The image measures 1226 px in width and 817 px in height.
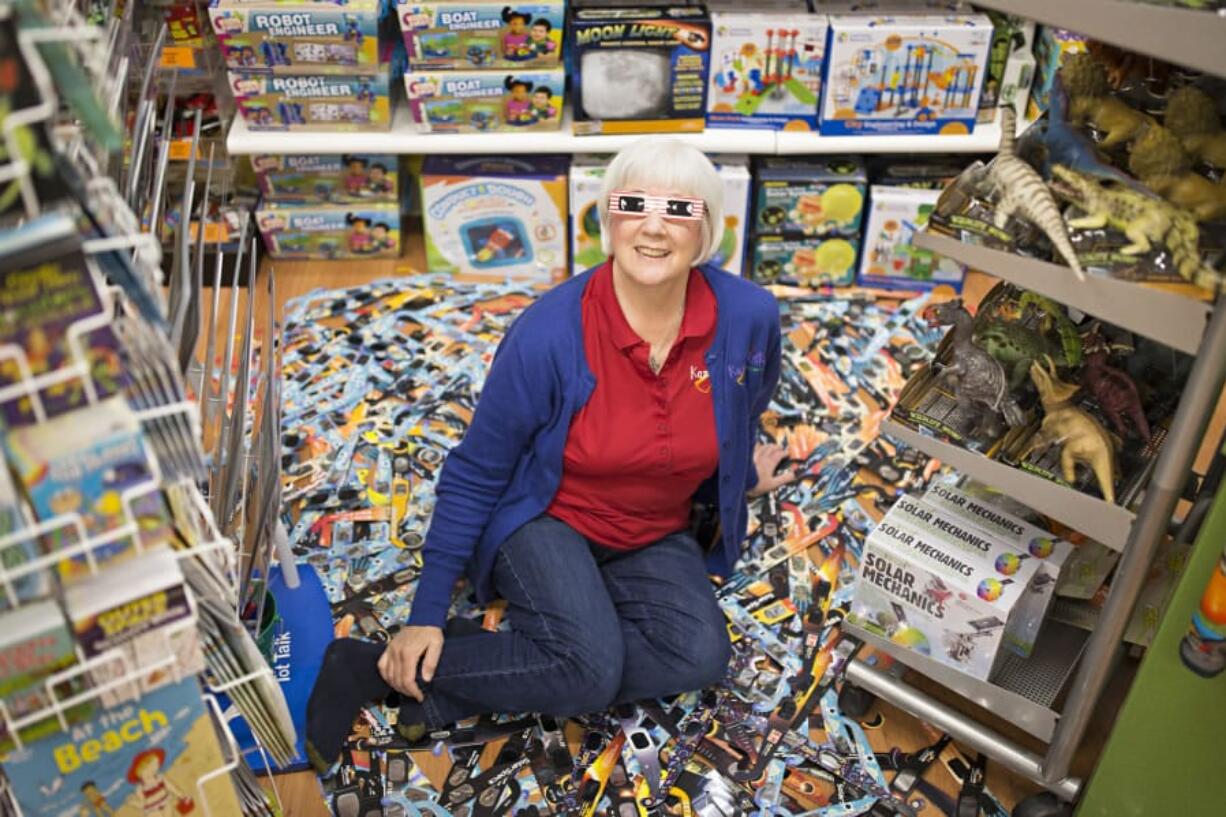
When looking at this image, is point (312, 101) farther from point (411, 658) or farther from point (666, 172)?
point (411, 658)

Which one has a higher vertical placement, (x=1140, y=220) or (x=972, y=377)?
(x=1140, y=220)

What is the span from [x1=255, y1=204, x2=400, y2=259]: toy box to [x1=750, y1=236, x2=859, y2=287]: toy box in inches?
40.4

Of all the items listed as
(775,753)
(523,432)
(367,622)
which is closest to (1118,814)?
(775,753)

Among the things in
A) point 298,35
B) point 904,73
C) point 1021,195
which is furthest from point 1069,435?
point 298,35

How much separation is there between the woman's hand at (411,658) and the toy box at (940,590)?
73 cm

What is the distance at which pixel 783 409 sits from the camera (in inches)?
104

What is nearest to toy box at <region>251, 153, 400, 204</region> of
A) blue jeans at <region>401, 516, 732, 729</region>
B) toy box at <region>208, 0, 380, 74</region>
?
toy box at <region>208, 0, 380, 74</region>

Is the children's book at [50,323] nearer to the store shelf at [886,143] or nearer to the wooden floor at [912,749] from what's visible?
the wooden floor at [912,749]

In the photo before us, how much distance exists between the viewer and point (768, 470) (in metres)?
2.41

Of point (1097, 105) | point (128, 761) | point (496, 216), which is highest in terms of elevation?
point (1097, 105)

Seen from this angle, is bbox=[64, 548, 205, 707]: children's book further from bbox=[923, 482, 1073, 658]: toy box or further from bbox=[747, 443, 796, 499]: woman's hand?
bbox=[747, 443, 796, 499]: woman's hand

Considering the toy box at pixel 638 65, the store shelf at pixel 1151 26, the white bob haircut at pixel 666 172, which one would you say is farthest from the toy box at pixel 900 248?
the store shelf at pixel 1151 26

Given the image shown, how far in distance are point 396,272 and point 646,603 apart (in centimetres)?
150

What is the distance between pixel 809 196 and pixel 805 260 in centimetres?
20
